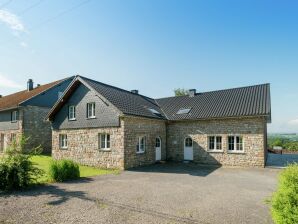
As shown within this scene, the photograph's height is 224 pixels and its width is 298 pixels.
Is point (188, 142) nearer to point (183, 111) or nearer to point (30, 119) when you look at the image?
point (183, 111)

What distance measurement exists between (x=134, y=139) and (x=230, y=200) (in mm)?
9255

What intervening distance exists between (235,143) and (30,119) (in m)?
22.6

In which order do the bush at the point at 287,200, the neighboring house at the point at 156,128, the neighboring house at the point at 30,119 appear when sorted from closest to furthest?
the bush at the point at 287,200 < the neighboring house at the point at 156,128 < the neighboring house at the point at 30,119

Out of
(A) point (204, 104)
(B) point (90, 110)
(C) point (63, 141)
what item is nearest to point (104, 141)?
(B) point (90, 110)

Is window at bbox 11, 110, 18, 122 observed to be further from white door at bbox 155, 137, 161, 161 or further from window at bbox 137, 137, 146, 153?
white door at bbox 155, 137, 161, 161

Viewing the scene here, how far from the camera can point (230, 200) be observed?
28.4 feet

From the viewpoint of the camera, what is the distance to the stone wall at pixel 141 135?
1625 centimetres

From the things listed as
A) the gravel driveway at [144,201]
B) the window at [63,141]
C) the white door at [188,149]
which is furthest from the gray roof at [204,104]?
the gravel driveway at [144,201]

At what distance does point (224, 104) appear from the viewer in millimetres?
19812

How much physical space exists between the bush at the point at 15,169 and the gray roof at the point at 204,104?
6868mm

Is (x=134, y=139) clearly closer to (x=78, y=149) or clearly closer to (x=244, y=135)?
(x=78, y=149)

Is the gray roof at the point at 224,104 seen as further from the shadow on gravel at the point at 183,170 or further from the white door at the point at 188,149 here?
the shadow on gravel at the point at 183,170

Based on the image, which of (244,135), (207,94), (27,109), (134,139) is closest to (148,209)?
(134,139)

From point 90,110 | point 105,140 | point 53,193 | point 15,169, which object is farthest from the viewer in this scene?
point 90,110
